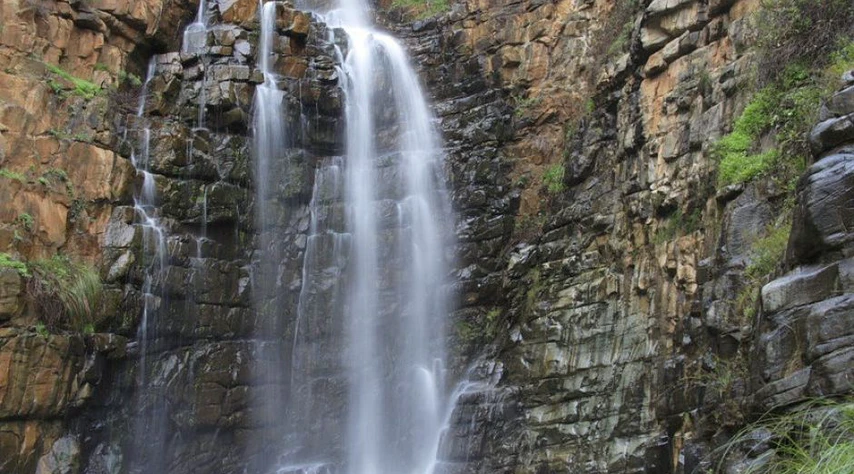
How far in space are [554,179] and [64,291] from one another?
10.1 metres

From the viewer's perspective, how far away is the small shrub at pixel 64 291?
1300 centimetres

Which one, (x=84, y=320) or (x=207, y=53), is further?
(x=207, y=53)

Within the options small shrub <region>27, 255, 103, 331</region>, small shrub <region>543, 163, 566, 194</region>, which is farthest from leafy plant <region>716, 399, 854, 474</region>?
small shrub <region>27, 255, 103, 331</region>

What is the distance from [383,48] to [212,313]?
340 inches

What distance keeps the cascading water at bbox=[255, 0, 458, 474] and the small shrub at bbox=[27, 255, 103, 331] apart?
3672mm

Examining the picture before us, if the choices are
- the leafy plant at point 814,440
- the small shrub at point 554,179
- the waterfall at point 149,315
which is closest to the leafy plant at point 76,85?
the waterfall at point 149,315

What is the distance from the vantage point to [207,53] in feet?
57.5

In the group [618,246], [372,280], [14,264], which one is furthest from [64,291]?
[618,246]

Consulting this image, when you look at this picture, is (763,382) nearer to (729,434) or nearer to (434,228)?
(729,434)

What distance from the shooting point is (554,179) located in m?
16.6

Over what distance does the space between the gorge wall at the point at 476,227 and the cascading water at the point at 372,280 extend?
1.24ft

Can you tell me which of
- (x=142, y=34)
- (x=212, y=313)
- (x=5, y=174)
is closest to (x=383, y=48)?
(x=142, y=34)

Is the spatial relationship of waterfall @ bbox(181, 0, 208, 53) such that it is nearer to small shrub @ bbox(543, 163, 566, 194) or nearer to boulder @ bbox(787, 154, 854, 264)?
small shrub @ bbox(543, 163, 566, 194)

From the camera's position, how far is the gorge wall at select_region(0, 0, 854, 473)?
37.1 ft
